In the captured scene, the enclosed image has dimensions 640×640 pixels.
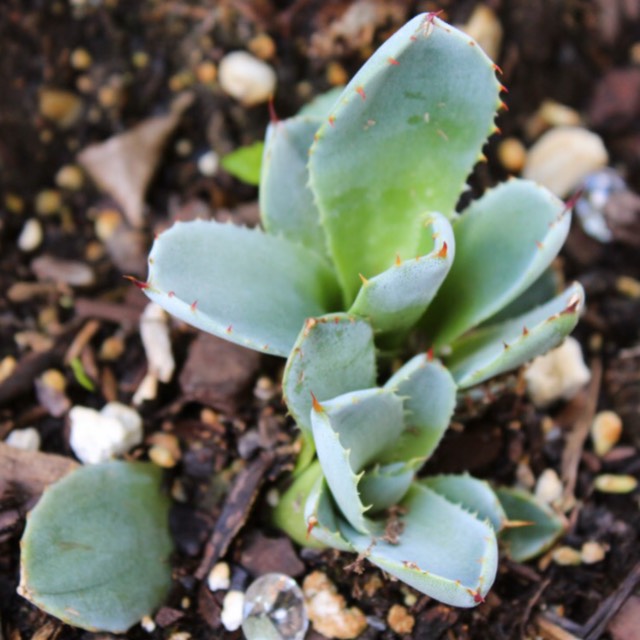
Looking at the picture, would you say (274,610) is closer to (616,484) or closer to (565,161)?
(616,484)

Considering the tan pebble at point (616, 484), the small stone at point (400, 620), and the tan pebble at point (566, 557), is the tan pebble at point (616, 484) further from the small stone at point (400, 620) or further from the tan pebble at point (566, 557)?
the small stone at point (400, 620)

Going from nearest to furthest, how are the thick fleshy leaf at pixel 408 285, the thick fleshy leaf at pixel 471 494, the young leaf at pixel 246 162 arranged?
the thick fleshy leaf at pixel 408 285, the thick fleshy leaf at pixel 471 494, the young leaf at pixel 246 162

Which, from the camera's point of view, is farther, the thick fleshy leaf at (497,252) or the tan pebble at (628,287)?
the tan pebble at (628,287)

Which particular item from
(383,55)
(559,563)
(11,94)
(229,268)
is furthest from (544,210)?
(11,94)

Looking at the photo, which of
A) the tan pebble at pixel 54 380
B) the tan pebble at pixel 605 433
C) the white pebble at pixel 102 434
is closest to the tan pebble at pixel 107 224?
the tan pebble at pixel 54 380

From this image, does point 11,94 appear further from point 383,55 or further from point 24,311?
point 383,55

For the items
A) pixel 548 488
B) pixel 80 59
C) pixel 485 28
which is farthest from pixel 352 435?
pixel 80 59
